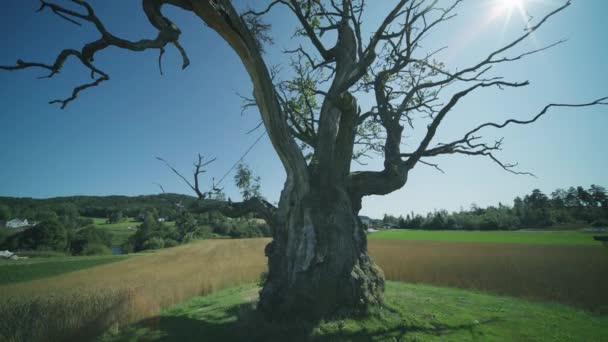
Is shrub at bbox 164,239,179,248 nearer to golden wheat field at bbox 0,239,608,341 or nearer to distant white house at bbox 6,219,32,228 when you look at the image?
golden wheat field at bbox 0,239,608,341

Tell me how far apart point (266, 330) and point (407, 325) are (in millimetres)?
3362

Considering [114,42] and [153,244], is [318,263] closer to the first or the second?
[114,42]

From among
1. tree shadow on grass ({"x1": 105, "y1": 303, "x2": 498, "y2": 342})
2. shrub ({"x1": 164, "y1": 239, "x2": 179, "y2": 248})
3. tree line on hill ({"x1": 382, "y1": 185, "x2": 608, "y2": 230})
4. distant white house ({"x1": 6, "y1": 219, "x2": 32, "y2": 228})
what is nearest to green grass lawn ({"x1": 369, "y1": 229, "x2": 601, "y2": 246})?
tree line on hill ({"x1": 382, "y1": 185, "x2": 608, "y2": 230})

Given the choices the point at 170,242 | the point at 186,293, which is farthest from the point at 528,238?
the point at 170,242

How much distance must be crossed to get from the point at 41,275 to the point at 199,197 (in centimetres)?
2817

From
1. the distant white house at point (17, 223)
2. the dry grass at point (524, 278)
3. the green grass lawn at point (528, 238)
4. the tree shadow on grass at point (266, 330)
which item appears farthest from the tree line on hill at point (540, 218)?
the distant white house at point (17, 223)

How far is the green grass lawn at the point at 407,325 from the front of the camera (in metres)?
5.32

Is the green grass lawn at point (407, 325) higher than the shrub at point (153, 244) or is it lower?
higher

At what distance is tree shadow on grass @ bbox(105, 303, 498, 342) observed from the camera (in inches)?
206

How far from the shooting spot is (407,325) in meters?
5.81

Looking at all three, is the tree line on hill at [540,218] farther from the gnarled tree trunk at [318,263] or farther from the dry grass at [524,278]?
the gnarled tree trunk at [318,263]

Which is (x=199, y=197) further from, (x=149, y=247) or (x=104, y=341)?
(x=149, y=247)

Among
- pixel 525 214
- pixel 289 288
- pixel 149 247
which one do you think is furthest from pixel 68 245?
pixel 525 214

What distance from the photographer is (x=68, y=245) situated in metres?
51.3
